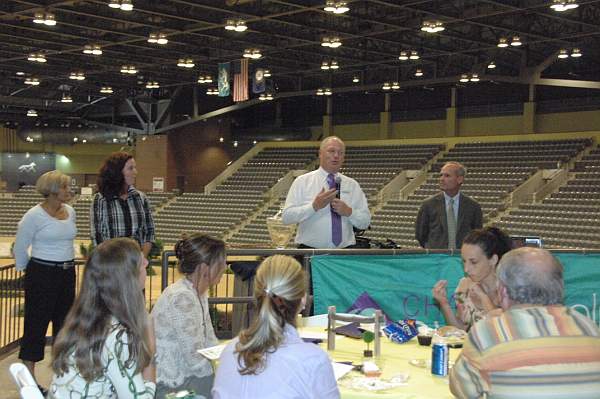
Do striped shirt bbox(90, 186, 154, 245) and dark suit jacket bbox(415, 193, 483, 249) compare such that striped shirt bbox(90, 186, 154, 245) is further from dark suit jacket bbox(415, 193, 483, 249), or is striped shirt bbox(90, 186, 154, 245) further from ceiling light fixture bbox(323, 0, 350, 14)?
ceiling light fixture bbox(323, 0, 350, 14)

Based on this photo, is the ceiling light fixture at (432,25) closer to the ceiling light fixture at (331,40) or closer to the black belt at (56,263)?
the ceiling light fixture at (331,40)

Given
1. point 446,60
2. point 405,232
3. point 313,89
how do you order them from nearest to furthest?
point 405,232, point 446,60, point 313,89

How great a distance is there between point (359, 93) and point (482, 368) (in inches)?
1189

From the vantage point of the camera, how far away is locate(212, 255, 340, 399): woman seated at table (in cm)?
262

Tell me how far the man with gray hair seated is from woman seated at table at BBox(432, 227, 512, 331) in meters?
1.69

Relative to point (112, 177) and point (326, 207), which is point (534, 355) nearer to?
point (326, 207)

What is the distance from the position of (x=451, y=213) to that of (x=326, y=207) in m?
1.28

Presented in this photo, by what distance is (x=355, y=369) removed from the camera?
3.45m

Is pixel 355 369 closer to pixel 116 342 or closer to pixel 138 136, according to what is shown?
pixel 116 342

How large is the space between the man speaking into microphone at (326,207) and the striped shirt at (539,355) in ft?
11.1

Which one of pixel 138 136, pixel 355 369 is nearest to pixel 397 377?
pixel 355 369

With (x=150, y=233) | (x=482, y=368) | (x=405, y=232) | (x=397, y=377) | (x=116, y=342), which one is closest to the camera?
(x=482, y=368)

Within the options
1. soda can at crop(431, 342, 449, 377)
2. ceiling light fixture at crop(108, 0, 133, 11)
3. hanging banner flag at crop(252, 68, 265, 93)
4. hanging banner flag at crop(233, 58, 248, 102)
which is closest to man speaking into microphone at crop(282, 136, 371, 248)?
soda can at crop(431, 342, 449, 377)

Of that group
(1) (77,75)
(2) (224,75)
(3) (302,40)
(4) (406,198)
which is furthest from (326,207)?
(1) (77,75)
